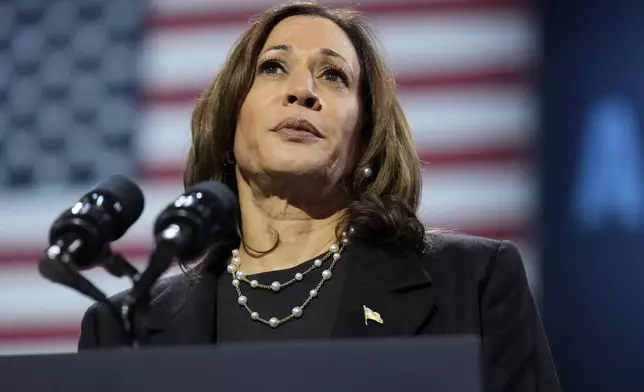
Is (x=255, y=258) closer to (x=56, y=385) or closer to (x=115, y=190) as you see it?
(x=115, y=190)

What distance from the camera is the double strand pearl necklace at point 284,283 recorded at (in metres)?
1.55

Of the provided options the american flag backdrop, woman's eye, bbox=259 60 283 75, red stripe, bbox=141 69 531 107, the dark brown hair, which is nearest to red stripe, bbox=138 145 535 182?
the american flag backdrop

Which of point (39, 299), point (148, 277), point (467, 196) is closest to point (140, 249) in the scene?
point (39, 299)

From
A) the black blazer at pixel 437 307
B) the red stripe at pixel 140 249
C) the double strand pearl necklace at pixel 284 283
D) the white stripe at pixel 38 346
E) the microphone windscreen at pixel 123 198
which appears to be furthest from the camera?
the white stripe at pixel 38 346

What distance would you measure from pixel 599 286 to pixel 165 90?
4.32 feet

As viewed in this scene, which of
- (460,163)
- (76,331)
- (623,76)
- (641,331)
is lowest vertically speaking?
(76,331)

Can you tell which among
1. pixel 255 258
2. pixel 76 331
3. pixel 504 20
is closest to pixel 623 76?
pixel 504 20

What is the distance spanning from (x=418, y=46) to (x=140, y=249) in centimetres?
92

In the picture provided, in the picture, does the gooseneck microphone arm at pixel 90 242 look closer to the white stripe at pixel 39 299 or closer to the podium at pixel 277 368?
the podium at pixel 277 368

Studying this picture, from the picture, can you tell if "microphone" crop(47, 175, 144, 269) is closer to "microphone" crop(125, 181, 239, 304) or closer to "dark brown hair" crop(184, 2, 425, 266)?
"microphone" crop(125, 181, 239, 304)

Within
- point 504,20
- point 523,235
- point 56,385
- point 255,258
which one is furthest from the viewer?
point 504,20

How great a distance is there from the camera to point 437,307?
1.50 metres

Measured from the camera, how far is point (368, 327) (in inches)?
57.6

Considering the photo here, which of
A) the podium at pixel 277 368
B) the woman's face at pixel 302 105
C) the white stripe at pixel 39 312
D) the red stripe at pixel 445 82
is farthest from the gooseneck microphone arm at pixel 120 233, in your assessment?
the white stripe at pixel 39 312
